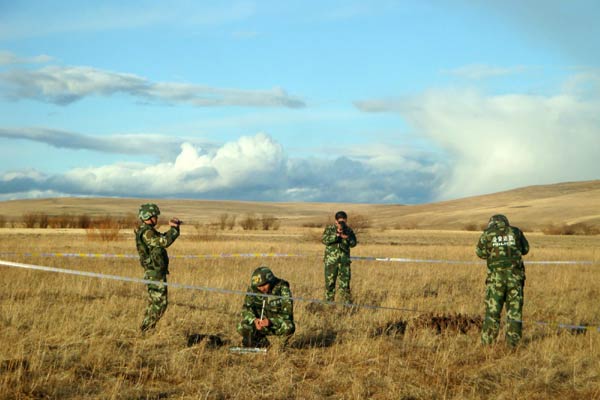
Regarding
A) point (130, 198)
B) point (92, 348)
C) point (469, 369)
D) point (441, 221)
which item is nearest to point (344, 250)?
point (469, 369)

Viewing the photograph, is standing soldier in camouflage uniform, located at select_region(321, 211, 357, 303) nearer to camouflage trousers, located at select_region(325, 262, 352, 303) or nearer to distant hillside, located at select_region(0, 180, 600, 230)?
camouflage trousers, located at select_region(325, 262, 352, 303)

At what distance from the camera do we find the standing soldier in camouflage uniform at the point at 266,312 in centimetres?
797

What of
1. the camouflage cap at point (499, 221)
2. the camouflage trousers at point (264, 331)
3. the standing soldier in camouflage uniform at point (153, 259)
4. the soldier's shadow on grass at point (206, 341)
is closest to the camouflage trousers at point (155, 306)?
the standing soldier in camouflage uniform at point (153, 259)

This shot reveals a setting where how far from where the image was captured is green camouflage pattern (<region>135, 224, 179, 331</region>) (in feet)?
29.6

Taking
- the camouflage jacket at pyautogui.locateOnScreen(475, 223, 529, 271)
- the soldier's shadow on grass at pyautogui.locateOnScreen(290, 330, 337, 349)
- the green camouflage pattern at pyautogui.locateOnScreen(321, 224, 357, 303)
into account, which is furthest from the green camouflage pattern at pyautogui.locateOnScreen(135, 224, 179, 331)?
the camouflage jacket at pyautogui.locateOnScreen(475, 223, 529, 271)

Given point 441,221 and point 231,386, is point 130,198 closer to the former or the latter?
point 441,221

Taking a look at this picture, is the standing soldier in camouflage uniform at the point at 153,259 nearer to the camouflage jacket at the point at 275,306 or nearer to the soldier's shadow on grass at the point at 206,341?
the soldier's shadow on grass at the point at 206,341

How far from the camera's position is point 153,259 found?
9.16m

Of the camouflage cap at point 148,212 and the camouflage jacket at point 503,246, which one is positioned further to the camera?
the camouflage cap at point 148,212

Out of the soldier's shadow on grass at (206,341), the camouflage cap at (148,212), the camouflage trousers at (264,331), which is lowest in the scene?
the soldier's shadow on grass at (206,341)

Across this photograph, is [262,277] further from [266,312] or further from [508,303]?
[508,303]

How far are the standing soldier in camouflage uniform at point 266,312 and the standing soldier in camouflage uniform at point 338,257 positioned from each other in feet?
13.1

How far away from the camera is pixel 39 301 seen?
11.4 meters

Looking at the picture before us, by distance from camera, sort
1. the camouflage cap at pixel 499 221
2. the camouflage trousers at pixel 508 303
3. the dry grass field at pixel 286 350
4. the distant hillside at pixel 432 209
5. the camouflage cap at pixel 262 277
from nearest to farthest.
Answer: the dry grass field at pixel 286 350 < the camouflage cap at pixel 262 277 < the camouflage trousers at pixel 508 303 < the camouflage cap at pixel 499 221 < the distant hillside at pixel 432 209
